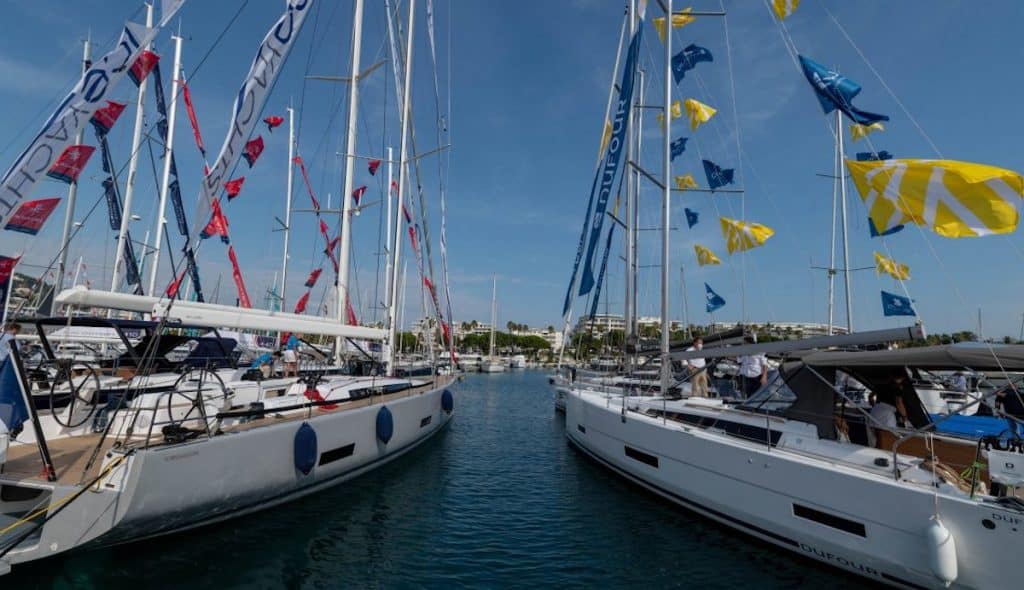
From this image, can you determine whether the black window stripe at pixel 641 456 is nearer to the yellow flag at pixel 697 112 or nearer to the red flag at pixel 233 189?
the yellow flag at pixel 697 112

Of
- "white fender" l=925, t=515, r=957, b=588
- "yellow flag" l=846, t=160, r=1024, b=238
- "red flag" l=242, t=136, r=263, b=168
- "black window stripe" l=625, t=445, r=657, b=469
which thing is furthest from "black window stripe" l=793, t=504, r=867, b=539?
"red flag" l=242, t=136, r=263, b=168

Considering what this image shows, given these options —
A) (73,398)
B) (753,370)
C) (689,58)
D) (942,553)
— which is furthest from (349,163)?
(942,553)

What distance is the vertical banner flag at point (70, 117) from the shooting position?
6.32 meters

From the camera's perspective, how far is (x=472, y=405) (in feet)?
90.0

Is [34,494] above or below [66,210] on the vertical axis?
below

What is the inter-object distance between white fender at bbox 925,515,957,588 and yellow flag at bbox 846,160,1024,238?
10.8 feet

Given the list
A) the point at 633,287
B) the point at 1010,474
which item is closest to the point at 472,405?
the point at 633,287

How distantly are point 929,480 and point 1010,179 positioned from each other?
353cm

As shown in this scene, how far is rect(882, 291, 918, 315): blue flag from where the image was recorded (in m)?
20.9

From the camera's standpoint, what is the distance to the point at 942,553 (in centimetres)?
551

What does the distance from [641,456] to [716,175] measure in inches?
364

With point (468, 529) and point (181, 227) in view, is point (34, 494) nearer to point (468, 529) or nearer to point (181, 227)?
point (468, 529)

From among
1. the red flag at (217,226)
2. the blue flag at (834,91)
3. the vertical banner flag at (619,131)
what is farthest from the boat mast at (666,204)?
the red flag at (217,226)

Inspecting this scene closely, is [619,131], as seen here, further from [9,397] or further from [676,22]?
[9,397]
